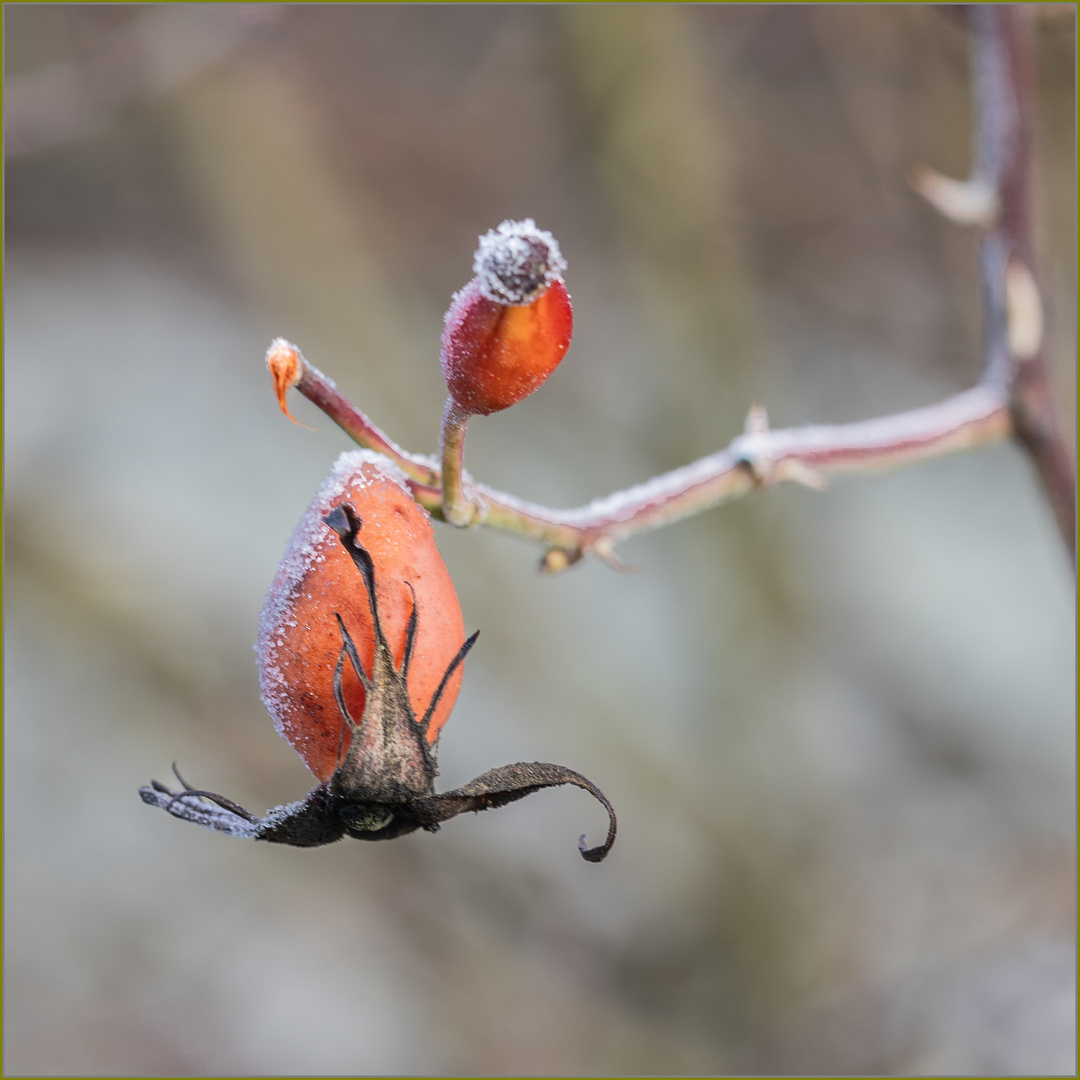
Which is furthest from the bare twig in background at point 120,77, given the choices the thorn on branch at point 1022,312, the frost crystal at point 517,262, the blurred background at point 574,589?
the frost crystal at point 517,262

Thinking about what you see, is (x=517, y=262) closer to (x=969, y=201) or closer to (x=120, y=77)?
(x=969, y=201)

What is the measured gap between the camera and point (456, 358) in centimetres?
47

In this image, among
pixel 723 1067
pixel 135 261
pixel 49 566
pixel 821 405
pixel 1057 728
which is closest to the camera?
pixel 49 566

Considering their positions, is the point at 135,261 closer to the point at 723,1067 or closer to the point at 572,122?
the point at 572,122

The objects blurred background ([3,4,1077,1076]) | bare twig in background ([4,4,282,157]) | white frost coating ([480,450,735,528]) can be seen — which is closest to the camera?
white frost coating ([480,450,735,528])

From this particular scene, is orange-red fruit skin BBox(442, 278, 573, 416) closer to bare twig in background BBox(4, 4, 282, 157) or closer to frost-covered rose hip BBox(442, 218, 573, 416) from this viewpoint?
frost-covered rose hip BBox(442, 218, 573, 416)

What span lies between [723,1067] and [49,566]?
1.91 m

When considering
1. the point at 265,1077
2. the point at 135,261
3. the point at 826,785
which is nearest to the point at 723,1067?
the point at 826,785

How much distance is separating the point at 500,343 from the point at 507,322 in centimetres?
1

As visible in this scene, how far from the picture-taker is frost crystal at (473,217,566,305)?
426 mm

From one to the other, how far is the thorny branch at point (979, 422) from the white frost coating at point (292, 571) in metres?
0.08

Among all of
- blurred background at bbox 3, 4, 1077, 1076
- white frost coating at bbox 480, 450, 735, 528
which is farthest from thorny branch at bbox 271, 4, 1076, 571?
blurred background at bbox 3, 4, 1077, 1076

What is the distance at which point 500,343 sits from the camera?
46 cm

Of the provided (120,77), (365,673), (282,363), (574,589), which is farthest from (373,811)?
(574,589)
